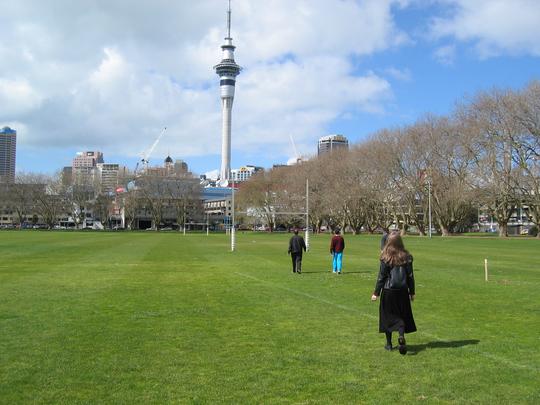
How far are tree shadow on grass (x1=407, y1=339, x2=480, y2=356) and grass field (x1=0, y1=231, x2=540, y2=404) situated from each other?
3 centimetres

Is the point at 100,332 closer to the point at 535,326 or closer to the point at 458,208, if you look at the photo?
the point at 535,326

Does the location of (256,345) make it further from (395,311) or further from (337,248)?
(337,248)

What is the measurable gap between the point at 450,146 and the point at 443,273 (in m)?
64.2

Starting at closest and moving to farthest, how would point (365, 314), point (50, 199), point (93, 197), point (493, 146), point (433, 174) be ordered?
point (365, 314) < point (493, 146) < point (433, 174) < point (50, 199) < point (93, 197)

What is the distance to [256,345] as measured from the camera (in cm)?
959

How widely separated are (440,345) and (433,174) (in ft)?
274

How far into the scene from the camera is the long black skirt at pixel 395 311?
9.27 meters

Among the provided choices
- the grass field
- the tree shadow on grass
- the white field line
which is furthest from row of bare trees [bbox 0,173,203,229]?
the tree shadow on grass

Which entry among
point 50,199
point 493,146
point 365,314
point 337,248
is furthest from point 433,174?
point 50,199

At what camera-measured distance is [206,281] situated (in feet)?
66.3

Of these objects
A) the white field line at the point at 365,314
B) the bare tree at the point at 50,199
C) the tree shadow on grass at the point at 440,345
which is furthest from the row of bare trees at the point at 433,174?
the tree shadow on grass at the point at 440,345

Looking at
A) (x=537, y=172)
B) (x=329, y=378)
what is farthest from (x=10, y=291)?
(x=537, y=172)

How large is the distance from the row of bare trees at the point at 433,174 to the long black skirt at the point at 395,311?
67295 millimetres

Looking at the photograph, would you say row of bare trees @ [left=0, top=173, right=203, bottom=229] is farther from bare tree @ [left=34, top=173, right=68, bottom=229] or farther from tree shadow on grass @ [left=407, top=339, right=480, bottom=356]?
tree shadow on grass @ [left=407, top=339, right=480, bottom=356]
